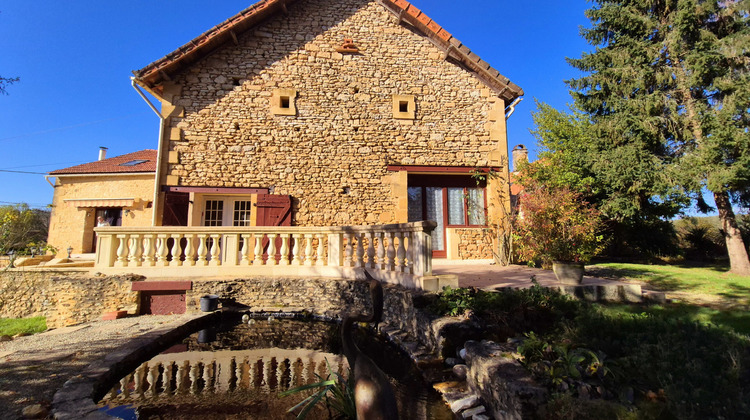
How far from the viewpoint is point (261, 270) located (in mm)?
6375

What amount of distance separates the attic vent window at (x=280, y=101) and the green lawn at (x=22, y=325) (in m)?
6.68

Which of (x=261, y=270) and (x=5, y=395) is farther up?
(x=261, y=270)

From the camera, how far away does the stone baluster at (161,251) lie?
6.19m

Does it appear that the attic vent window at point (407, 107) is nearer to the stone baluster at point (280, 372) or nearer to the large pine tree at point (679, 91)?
the large pine tree at point (679, 91)

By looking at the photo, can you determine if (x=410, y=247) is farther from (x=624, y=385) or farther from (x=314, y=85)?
(x=314, y=85)

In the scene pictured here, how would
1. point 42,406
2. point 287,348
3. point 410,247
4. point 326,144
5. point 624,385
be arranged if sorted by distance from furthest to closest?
point 326,144 → point 410,247 → point 287,348 → point 42,406 → point 624,385

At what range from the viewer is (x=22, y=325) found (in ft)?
22.9

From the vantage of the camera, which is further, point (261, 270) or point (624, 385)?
point (261, 270)

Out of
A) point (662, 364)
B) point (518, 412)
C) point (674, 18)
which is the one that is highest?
point (674, 18)

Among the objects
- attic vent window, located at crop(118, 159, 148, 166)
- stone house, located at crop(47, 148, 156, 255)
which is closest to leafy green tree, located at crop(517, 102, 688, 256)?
stone house, located at crop(47, 148, 156, 255)

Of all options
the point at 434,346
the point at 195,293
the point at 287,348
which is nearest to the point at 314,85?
the point at 195,293

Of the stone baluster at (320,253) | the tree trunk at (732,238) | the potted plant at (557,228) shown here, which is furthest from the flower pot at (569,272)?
the tree trunk at (732,238)

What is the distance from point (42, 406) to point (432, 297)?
3.47 m

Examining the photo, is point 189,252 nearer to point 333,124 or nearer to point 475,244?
point 333,124
